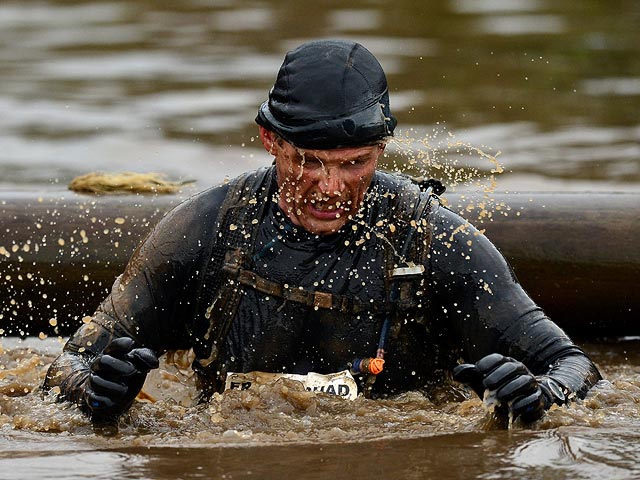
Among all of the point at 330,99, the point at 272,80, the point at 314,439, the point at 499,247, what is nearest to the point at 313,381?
the point at 314,439

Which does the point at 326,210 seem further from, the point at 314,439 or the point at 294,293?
the point at 314,439

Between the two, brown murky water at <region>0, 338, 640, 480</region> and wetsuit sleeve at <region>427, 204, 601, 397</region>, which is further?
wetsuit sleeve at <region>427, 204, 601, 397</region>

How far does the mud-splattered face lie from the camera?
15.6 ft

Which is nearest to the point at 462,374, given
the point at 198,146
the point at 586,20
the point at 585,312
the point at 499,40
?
the point at 585,312

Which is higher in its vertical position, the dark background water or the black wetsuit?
the black wetsuit

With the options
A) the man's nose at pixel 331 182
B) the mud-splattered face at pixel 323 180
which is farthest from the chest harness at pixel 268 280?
the man's nose at pixel 331 182

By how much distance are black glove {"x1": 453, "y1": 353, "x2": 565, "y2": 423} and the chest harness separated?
23.5 inches

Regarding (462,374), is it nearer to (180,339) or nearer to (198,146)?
(180,339)

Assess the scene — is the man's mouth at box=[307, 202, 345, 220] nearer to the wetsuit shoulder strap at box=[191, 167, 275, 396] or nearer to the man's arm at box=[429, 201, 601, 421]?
the wetsuit shoulder strap at box=[191, 167, 275, 396]

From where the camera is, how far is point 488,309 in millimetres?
4992

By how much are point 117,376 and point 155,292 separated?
0.63 m

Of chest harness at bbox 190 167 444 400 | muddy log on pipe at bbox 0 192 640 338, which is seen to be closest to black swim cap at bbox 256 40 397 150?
chest harness at bbox 190 167 444 400

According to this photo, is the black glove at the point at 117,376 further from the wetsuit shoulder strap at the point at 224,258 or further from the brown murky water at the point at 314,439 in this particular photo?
the wetsuit shoulder strap at the point at 224,258

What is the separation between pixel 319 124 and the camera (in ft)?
15.4
